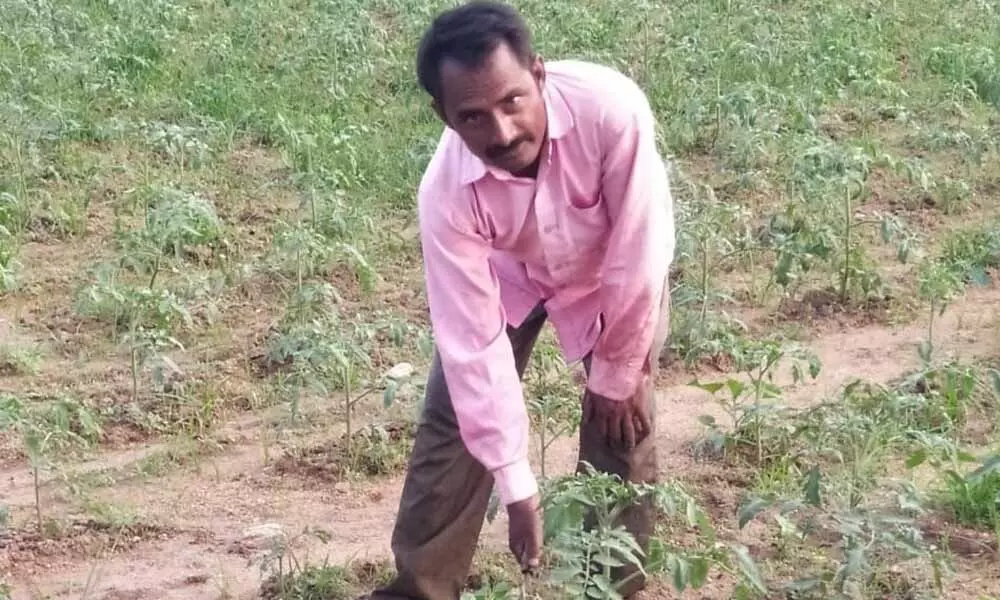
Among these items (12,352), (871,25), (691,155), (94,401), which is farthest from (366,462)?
(871,25)

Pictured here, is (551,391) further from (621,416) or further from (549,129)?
(549,129)

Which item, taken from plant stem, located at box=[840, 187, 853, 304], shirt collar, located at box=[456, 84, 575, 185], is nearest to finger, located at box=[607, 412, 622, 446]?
shirt collar, located at box=[456, 84, 575, 185]

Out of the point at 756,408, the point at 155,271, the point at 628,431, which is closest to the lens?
the point at 628,431

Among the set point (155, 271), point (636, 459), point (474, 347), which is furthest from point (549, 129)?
point (155, 271)

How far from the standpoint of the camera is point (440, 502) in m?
3.17

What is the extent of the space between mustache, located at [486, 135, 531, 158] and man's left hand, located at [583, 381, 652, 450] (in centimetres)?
63

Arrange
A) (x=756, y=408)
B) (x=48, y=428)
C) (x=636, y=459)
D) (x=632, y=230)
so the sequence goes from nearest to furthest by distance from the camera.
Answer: (x=632, y=230) → (x=636, y=459) → (x=756, y=408) → (x=48, y=428)

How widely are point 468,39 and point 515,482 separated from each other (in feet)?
2.55

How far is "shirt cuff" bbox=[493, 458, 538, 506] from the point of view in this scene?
8.79 ft

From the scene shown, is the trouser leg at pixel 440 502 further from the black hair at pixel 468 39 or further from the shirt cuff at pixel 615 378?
the black hair at pixel 468 39

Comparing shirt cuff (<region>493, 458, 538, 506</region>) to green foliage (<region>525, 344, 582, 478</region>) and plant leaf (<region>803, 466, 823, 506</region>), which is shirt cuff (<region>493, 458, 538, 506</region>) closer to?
plant leaf (<region>803, 466, 823, 506</region>)

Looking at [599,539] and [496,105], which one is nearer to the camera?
[496,105]

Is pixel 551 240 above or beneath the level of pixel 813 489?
above

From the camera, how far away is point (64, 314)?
4938 mm
